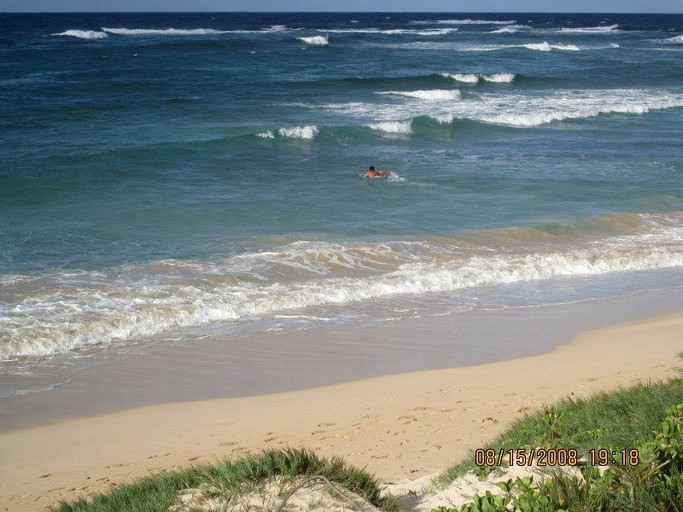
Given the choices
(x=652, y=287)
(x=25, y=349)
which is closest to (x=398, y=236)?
(x=652, y=287)

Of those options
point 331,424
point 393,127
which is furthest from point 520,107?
point 331,424

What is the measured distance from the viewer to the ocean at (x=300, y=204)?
1099 centimetres

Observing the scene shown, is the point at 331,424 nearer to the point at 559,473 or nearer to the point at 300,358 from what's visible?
the point at 300,358

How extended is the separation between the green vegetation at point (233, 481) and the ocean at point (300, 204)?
4184mm

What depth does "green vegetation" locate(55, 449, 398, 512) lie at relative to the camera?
4.57 m

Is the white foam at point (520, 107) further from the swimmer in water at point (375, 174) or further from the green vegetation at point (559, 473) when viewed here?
the green vegetation at point (559, 473)

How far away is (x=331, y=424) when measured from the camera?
740cm

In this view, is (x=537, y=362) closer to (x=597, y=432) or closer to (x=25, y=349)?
(x=597, y=432)

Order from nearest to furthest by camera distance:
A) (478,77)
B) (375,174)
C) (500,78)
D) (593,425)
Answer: (593,425)
(375,174)
(478,77)
(500,78)

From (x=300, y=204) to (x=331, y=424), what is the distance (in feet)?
32.4

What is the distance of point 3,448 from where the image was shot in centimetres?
721

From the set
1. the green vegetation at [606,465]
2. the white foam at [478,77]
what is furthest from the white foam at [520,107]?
the green vegetation at [606,465]

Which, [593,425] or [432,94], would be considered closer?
[593,425]
